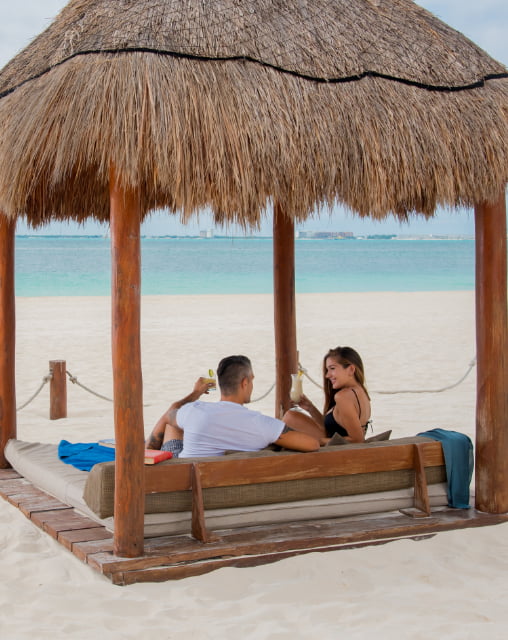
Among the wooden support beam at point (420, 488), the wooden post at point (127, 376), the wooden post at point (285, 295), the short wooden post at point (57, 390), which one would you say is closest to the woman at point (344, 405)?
the wooden support beam at point (420, 488)

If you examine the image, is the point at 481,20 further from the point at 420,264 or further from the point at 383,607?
the point at 383,607

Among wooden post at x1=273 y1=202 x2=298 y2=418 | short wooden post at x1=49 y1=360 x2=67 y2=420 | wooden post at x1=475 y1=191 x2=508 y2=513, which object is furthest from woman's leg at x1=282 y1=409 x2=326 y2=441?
short wooden post at x1=49 y1=360 x2=67 y2=420

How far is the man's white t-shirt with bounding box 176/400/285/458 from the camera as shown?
13.9 ft

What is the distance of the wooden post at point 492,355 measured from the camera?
15.0 ft

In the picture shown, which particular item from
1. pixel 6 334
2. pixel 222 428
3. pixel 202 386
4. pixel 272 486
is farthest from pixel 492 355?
pixel 6 334

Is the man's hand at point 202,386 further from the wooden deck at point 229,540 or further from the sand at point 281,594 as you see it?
the sand at point 281,594

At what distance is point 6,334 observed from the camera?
5.70 m

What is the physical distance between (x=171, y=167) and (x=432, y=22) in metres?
2.14

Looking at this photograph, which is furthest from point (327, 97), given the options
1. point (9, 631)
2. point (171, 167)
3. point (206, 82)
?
point (9, 631)

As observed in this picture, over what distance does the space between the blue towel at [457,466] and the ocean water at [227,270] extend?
29596 mm

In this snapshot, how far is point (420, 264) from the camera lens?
5525cm

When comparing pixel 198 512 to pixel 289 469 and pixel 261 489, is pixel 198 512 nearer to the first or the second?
pixel 261 489

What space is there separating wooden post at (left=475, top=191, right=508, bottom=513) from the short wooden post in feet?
14.8

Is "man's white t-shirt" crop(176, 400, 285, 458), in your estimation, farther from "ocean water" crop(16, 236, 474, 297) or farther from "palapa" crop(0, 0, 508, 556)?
"ocean water" crop(16, 236, 474, 297)
